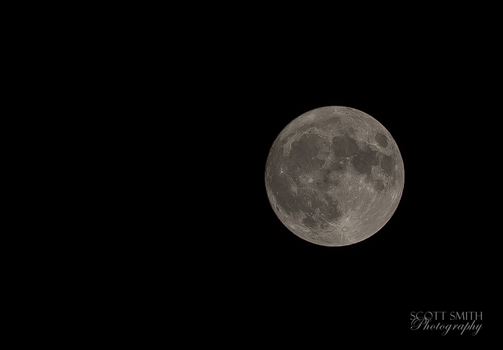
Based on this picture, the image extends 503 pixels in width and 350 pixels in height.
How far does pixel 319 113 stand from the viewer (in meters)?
6.79

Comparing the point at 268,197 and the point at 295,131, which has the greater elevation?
the point at 295,131

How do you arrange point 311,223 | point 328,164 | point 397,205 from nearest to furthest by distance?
point 328,164 < point 311,223 < point 397,205

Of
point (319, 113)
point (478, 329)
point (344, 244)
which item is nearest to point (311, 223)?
point (344, 244)

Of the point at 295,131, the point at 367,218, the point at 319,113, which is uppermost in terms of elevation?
the point at 319,113

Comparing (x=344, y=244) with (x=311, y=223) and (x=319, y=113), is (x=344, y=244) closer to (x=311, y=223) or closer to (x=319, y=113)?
(x=311, y=223)

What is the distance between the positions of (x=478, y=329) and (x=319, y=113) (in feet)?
14.2

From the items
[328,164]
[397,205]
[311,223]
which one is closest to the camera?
[328,164]

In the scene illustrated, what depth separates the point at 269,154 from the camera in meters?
7.20

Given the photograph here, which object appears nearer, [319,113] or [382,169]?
[382,169]

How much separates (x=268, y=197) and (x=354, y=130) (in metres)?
1.88

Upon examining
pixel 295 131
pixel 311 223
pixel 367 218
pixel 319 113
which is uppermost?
pixel 319 113

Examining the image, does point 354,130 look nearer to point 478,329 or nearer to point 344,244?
point 344,244

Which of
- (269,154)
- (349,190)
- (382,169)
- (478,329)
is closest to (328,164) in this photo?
(349,190)

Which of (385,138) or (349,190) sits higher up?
(385,138)
